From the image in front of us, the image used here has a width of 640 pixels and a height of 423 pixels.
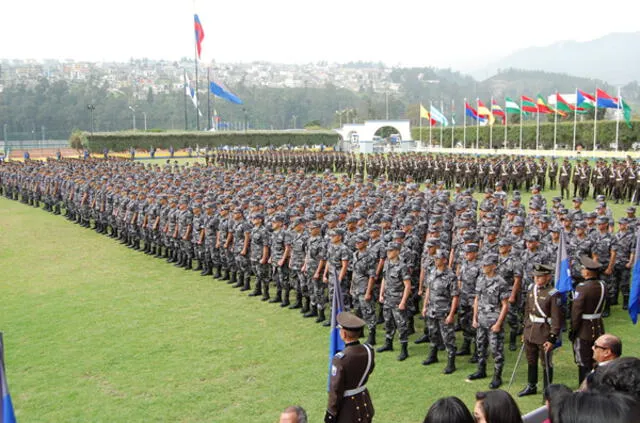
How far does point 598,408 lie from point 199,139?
51.2m

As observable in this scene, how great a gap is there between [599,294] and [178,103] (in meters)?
105

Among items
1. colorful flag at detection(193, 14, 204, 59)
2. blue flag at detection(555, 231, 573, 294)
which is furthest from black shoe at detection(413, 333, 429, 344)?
colorful flag at detection(193, 14, 204, 59)

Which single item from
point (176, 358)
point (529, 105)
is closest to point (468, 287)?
point (176, 358)

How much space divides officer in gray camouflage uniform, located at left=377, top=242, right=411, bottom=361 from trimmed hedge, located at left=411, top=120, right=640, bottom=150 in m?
36.5

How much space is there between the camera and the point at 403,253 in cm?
825

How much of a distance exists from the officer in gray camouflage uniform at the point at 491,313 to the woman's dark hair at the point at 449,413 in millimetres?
3656

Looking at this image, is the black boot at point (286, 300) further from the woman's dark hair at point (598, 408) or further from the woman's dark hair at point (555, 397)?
the woman's dark hair at point (598, 408)

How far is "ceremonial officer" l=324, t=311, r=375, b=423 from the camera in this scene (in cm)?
429

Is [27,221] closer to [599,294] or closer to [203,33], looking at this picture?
[599,294]

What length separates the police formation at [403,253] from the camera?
254 inches

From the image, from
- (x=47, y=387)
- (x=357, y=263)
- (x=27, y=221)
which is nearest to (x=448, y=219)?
(x=357, y=263)

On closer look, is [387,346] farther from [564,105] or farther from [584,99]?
[564,105]

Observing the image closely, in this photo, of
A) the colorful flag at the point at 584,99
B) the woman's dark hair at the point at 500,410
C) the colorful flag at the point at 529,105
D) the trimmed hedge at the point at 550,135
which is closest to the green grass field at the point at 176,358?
the woman's dark hair at the point at 500,410

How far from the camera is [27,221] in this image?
1980cm
